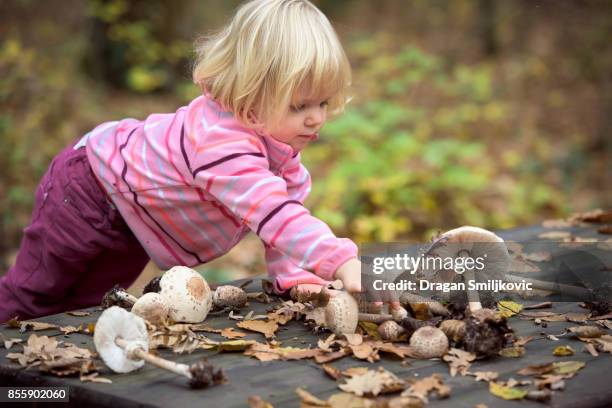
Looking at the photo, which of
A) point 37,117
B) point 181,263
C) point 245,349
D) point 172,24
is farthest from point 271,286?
point 172,24

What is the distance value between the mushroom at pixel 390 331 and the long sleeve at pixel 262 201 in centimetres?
19

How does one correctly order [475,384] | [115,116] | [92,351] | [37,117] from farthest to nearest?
[115,116] < [37,117] < [92,351] < [475,384]

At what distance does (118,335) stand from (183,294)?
0.37m

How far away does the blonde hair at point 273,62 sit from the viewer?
234 cm

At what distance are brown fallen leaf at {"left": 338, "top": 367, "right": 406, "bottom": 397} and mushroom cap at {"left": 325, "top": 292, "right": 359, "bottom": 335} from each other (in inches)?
11.4

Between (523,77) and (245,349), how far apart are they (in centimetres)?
798

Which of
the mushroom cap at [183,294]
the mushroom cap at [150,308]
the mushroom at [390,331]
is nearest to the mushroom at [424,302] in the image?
the mushroom at [390,331]

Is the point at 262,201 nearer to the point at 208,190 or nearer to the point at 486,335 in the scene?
the point at 208,190

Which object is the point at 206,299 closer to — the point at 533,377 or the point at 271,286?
the point at 271,286

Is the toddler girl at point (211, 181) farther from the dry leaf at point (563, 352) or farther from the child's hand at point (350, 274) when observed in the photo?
the dry leaf at point (563, 352)

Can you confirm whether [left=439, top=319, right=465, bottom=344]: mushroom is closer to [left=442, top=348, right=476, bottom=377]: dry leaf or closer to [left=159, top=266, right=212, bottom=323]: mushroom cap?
[left=442, top=348, right=476, bottom=377]: dry leaf

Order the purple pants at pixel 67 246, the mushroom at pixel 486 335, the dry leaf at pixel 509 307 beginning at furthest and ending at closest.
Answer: the purple pants at pixel 67 246 → the dry leaf at pixel 509 307 → the mushroom at pixel 486 335

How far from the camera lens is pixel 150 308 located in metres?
2.13

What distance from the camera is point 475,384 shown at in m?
1.78
